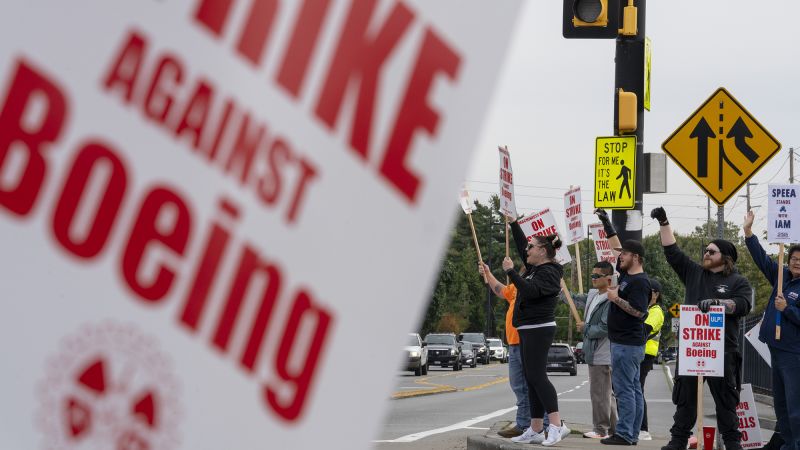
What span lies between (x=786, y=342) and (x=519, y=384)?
8.01 ft

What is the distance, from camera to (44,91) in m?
1.36

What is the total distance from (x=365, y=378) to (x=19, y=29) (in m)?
0.58

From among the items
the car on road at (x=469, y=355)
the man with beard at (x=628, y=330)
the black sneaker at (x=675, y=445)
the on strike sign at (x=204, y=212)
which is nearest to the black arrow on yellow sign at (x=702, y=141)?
the man with beard at (x=628, y=330)

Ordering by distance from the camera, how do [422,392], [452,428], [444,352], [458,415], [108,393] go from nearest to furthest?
[108,393] < [452,428] < [458,415] < [422,392] < [444,352]

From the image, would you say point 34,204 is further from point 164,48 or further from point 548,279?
point 548,279

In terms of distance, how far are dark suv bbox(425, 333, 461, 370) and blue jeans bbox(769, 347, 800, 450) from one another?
40.1 metres

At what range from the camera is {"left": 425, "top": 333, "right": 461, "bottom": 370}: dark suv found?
48812 millimetres

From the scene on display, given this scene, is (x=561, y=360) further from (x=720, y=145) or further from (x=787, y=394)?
(x=787, y=394)

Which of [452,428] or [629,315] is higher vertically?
[629,315]

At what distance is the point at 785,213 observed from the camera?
30.9 feet

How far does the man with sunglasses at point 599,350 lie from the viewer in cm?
1023

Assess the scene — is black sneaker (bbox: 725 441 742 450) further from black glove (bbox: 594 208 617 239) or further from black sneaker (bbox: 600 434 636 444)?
black glove (bbox: 594 208 617 239)

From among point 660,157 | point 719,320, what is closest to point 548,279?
point 719,320

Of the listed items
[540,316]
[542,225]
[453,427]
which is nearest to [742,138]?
[542,225]
